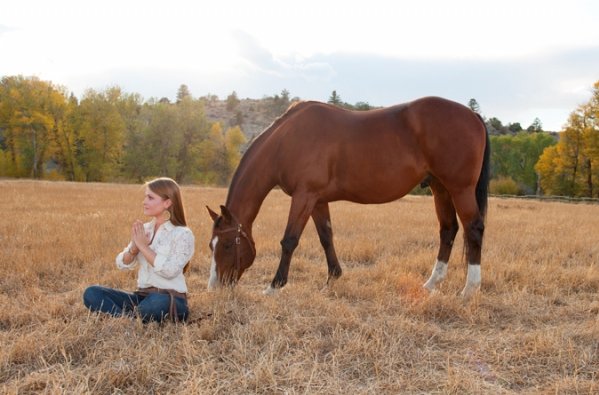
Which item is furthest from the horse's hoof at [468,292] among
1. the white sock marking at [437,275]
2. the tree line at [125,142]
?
the tree line at [125,142]

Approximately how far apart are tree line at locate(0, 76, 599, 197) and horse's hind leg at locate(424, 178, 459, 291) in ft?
129

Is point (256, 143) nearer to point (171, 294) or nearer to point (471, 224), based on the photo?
point (171, 294)

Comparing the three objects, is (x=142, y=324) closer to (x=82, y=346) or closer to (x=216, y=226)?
(x=82, y=346)

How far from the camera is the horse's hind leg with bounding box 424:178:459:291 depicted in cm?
604

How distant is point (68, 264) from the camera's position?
21.0 ft

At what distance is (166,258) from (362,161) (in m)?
2.75

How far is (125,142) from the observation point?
49344mm

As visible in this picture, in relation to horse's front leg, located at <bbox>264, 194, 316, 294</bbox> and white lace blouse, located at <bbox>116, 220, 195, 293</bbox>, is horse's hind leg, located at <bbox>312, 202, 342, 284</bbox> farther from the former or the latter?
white lace blouse, located at <bbox>116, 220, 195, 293</bbox>

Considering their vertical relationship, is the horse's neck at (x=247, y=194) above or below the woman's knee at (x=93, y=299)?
above

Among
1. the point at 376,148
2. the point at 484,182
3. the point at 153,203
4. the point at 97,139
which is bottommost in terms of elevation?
the point at 153,203

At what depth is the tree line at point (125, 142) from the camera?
42.8 metres

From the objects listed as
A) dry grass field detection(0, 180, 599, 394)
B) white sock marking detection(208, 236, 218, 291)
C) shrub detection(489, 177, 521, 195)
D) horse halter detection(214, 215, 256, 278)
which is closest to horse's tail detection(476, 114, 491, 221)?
dry grass field detection(0, 180, 599, 394)

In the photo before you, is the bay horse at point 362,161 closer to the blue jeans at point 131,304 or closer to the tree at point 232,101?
the blue jeans at point 131,304

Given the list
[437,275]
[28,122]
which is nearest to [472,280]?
[437,275]
